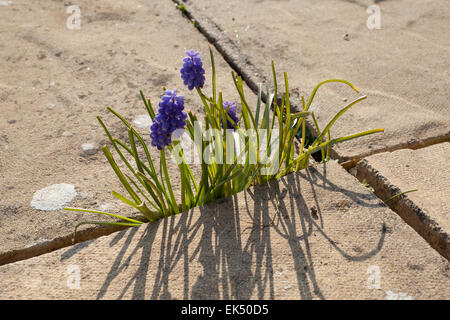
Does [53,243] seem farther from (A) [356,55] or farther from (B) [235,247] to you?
(A) [356,55]

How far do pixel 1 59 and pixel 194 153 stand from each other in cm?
142

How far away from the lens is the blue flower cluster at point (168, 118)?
1.41m

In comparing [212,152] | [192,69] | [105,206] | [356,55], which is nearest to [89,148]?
[105,206]

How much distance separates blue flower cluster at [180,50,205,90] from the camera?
1529 millimetres

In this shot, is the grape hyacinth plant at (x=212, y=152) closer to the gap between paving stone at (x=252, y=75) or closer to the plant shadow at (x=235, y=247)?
the plant shadow at (x=235, y=247)

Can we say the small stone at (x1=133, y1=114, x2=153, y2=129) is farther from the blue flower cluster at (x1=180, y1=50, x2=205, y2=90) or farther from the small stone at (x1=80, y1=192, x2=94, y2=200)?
the blue flower cluster at (x1=180, y1=50, x2=205, y2=90)

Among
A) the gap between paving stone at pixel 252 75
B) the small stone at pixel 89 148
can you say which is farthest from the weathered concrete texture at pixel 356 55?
the small stone at pixel 89 148

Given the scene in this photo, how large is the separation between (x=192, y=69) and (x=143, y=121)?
821 millimetres

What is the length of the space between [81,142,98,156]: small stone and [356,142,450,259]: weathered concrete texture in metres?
1.13

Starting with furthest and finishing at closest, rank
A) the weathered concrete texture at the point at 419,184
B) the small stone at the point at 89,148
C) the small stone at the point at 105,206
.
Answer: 1. the small stone at the point at 89,148
2. the small stone at the point at 105,206
3. the weathered concrete texture at the point at 419,184

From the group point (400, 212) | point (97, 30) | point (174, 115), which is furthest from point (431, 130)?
point (97, 30)

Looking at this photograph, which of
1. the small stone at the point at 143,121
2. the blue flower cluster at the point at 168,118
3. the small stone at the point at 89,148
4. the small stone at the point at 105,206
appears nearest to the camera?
the blue flower cluster at the point at 168,118

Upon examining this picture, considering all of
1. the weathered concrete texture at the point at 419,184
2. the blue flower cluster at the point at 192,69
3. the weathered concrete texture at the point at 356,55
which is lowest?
the weathered concrete texture at the point at 419,184

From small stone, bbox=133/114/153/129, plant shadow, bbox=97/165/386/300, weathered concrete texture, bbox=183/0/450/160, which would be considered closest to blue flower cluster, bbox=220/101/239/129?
plant shadow, bbox=97/165/386/300
